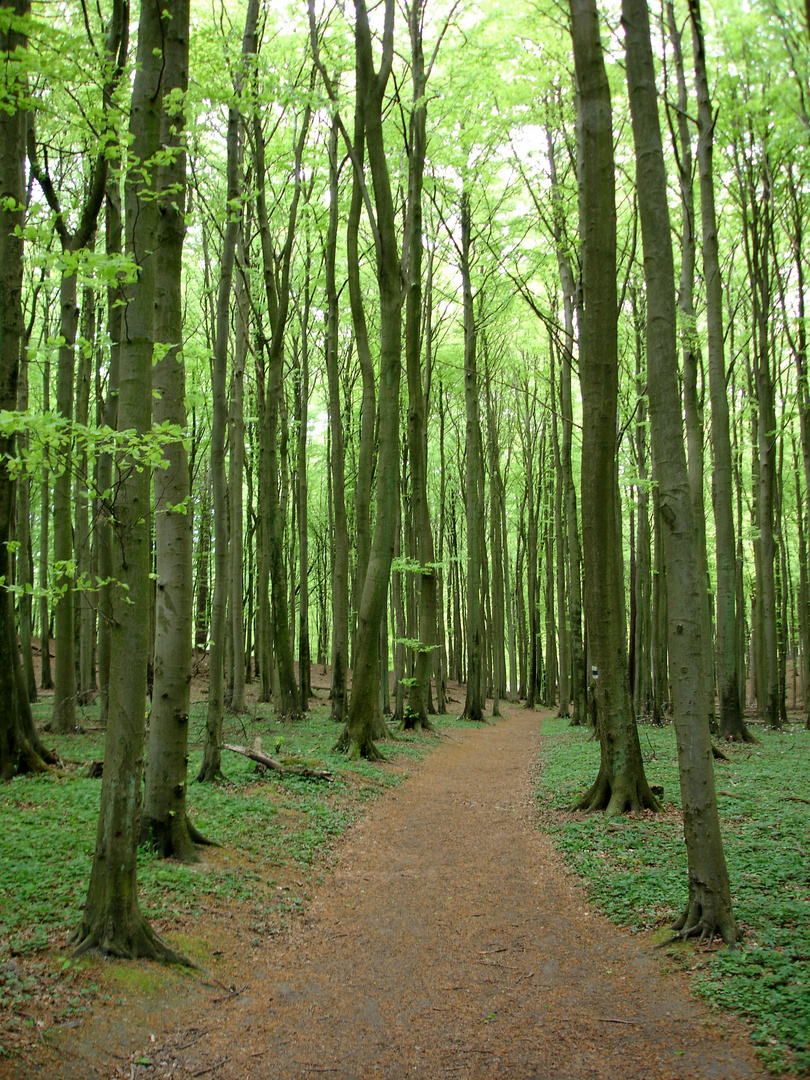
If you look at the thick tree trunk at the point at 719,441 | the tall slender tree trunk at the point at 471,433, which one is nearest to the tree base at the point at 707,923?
the thick tree trunk at the point at 719,441

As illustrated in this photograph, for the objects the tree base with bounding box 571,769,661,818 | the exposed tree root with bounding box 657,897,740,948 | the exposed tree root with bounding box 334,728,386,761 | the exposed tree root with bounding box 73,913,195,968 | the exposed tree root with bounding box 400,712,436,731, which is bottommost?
the exposed tree root with bounding box 400,712,436,731

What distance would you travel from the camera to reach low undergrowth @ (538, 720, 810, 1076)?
3.21m

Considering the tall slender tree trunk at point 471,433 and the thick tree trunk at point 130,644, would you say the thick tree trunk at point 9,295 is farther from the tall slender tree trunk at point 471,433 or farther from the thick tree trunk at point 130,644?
the tall slender tree trunk at point 471,433

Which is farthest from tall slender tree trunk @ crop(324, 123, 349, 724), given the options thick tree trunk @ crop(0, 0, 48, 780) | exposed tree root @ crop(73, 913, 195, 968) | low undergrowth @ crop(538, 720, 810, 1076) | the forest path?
exposed tree root @ crop(73, 913, 195, 968)

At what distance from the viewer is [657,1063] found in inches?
119

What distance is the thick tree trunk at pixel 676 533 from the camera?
4125 mm

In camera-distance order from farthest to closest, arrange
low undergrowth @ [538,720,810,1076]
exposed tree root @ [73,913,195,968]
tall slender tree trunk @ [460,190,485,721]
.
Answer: tall slender tree trunk @ [460,190,485,721], exposed tree root @ [73,913,195,968], low undergrowth @ [538,720,810,1076]

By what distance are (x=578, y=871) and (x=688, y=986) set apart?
210 cm

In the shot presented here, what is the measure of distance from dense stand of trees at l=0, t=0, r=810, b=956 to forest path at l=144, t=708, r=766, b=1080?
688 millimetres

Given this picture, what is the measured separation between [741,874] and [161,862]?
4.23 metres

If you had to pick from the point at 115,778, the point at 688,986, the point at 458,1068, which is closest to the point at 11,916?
the point at 115,778

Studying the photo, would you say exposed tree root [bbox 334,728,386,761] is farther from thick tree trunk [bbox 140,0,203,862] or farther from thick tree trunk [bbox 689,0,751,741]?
thick tree trunk [bbox 689,0,751,741]

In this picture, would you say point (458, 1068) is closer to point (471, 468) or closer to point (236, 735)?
point (236, 735)

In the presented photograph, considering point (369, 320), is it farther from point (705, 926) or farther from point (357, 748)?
point (705, 926)
